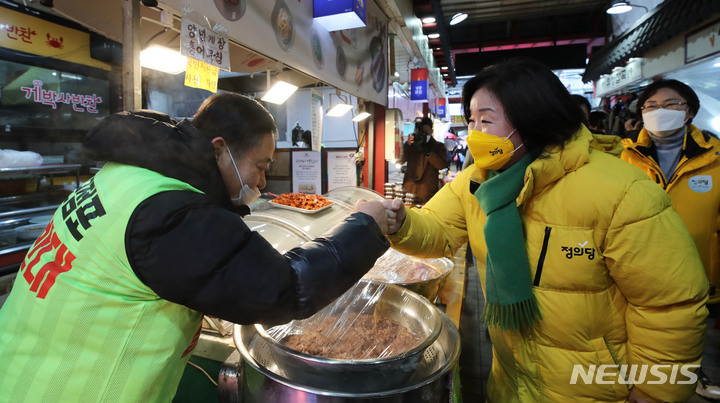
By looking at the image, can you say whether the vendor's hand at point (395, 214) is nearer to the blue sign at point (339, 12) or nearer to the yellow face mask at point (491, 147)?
the yellow face mask at point (491, 147)

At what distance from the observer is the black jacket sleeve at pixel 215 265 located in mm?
877

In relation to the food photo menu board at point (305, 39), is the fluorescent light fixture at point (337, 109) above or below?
below

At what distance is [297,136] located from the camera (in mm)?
5824

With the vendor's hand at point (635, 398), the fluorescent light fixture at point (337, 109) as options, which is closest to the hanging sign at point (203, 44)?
the vendor's hand at point (635, 398)

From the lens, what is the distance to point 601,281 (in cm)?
134

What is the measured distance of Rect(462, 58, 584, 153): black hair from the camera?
136 centimetres

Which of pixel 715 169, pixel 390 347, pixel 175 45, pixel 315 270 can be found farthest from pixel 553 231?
pixel 175 45

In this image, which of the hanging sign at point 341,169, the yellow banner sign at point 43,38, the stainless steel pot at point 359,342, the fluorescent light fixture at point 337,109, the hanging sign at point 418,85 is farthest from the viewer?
the hanging sign at point 418,85

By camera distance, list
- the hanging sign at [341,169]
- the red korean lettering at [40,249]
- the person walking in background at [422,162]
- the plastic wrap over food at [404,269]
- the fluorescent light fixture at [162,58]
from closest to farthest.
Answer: the red korean lettering at [40,249], the fluorescent light fixture at [162,58], the plastic wrap over food at [404,269], the hanging sign at [341,169], the person walking in background at [422,162]

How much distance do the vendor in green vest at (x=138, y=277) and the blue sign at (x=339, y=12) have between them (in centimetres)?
288

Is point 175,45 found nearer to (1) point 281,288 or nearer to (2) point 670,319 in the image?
(1) point 281,288

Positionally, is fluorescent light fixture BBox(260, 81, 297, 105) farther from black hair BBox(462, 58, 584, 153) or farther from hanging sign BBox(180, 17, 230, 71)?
black hair BBox(462, 58, 584, 153)

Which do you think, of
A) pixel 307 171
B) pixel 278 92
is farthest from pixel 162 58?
pixel 307 171

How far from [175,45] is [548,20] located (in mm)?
15680
